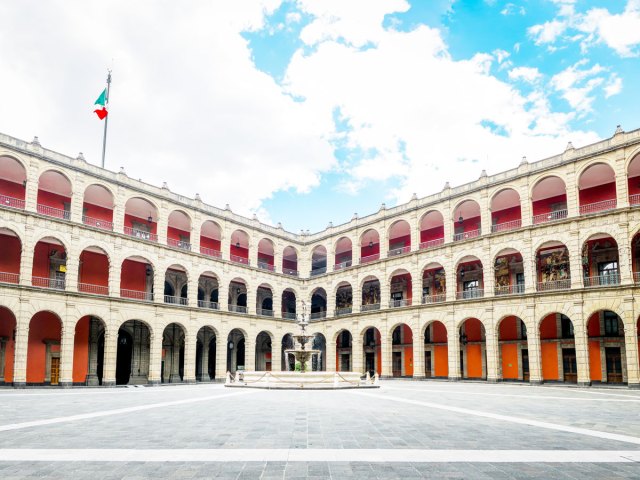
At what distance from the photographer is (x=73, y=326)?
27500mm

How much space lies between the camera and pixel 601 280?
2870 centimetres

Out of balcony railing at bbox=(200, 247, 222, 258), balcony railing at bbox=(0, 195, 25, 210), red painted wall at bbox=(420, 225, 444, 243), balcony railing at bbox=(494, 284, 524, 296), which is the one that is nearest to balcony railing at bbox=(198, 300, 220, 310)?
balcony railing at bbox=(200, 247, 222, 258)

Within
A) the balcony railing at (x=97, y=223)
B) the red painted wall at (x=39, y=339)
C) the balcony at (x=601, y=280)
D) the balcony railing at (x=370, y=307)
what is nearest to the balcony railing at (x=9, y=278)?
the red painted wall at (x=39, y=339)

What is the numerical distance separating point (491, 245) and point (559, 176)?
19.0 ft

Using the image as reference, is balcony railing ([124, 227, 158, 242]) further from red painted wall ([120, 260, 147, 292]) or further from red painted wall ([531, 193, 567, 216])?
red painted wall ([531, 193, 567, 216])

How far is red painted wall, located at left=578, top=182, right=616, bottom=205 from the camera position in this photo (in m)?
29.1

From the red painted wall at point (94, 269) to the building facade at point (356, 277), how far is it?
9cm

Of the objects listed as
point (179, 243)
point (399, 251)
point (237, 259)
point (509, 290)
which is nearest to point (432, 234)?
point (399, 251)

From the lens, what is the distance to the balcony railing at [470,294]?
108 ft

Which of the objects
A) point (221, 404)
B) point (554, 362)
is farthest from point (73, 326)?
point (554, 362)

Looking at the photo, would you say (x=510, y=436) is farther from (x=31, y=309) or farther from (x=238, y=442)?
(x=31, y=309)

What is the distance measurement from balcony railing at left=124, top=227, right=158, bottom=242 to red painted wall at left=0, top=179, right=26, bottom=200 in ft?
20.9

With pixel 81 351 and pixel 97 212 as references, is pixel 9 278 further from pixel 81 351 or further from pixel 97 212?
pixel 97 212

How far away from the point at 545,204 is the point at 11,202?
33.3m
